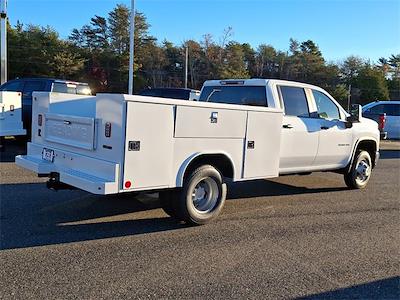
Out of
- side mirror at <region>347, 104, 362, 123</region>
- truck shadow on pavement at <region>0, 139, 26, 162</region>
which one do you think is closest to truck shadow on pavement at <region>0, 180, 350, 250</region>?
side mirror at <region>347, 104, 362, 123</region>

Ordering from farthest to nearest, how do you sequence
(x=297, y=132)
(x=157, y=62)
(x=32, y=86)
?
1. (x=157, y=62)
2. (x=32, y=86)
3. (x=297, y=132)

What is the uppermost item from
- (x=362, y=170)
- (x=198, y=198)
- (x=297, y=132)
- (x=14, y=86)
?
(x=14, y=86)

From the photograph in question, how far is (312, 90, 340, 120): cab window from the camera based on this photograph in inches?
334

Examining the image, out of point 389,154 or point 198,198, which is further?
point 389,154

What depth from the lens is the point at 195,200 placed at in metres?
6.31

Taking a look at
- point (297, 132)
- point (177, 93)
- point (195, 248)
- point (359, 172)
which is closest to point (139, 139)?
point (195, 248)

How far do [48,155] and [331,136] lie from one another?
5.02 metres

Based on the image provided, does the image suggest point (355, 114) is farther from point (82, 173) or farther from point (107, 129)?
point (82, 173)

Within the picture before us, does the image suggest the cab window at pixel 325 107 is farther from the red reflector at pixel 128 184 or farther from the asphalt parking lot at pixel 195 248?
the red reflector at pixel 128 184

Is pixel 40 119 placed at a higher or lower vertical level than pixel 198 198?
higher

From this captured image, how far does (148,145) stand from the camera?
5.42m

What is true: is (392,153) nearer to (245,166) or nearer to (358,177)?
(358,177)

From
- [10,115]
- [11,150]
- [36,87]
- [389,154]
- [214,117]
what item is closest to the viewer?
[214,117]

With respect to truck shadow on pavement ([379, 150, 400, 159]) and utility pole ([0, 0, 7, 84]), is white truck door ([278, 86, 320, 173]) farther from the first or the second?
utility pole ([0, 0, 7, 84])
